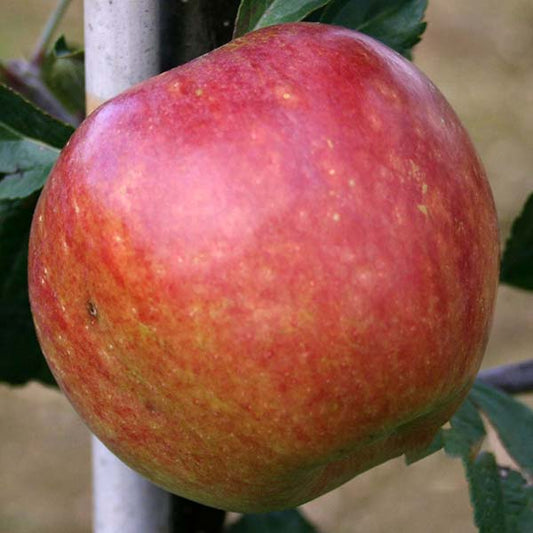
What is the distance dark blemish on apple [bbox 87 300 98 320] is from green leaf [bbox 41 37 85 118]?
30 centimetres

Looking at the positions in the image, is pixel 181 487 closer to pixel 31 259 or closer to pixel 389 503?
pixel 31 259

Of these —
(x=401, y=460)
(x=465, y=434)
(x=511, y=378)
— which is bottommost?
(x=401, y=460)

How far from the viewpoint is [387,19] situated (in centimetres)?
77

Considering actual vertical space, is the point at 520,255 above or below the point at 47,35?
below

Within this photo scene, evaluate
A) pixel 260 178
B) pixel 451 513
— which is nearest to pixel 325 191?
pixel 260 178

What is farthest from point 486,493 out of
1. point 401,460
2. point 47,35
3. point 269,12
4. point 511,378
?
point 401,460

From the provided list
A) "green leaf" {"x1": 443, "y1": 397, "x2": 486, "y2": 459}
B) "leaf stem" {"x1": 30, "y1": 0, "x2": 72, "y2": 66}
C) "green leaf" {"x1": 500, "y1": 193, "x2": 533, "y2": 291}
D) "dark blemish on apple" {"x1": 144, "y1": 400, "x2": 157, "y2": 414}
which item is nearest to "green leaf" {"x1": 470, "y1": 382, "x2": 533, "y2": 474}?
"green leaf" {"x1": 443, "y1": 397, "x2": 486, "y2": 459}

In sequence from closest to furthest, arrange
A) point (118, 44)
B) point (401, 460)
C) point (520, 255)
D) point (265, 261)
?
point (265, 261) → point (118, 44) → point (520, 255) → point (401, 460)

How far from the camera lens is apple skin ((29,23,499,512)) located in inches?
21.7

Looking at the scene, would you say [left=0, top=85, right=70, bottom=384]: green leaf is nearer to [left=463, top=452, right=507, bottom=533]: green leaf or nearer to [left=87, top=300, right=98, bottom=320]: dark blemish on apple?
[left=87, top=300, right=98, bottom=320]: dark blemish on apple

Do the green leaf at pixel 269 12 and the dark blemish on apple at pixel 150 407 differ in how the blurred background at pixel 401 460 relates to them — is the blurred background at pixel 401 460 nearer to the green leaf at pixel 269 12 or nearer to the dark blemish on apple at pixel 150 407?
the green leaf at pixel 269 12

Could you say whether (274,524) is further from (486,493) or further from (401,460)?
(401,460)

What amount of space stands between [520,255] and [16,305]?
19.3 inches

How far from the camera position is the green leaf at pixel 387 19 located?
76 cm
